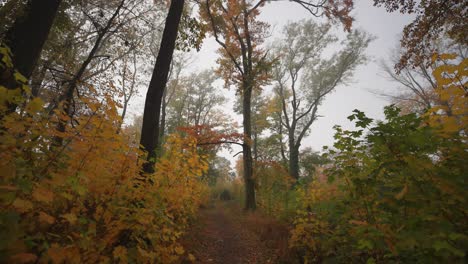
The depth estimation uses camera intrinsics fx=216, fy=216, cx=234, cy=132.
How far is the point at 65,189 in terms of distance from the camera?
186 centimetres

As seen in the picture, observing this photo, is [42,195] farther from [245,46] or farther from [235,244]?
[245,46]

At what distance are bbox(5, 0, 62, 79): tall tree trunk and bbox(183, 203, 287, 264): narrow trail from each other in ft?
15.0

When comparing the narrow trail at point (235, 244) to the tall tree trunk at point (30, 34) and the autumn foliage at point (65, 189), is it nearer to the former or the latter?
the autumn foliage at point (65, 189)

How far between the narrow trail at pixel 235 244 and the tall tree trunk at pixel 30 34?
4.57 meters

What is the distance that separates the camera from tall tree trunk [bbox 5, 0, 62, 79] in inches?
123


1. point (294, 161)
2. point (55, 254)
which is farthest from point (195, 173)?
point (294, 161)

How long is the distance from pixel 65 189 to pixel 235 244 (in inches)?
210

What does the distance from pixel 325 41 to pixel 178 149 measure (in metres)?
18.7

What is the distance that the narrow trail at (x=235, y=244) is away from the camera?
5133mm

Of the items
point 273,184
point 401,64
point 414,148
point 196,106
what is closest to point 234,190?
point 273,184

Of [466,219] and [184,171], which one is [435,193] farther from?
[184,171]

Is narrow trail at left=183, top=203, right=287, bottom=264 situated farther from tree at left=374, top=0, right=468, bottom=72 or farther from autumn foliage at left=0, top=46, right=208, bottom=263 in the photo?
tree at left=374, top=0, right=468, bottom=72

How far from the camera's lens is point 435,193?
1581mm

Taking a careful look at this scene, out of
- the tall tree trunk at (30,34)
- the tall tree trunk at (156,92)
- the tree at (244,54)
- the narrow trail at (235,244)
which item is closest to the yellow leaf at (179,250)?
the tall tree trunk at (156,92)
